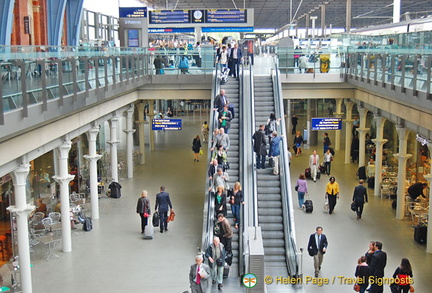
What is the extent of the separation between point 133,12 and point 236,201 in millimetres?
21566

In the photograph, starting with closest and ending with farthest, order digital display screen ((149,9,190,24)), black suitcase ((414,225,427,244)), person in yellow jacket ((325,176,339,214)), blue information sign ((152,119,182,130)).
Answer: black suitcase ((414,225,427,244))
person in yellow jacket ((325,176,339,214))
blue information sign ((152,119,182,130))
digital display screen ((149,9,190,24))

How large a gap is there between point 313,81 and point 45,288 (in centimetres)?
1769

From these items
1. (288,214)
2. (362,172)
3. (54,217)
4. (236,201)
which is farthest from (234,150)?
(362,172)

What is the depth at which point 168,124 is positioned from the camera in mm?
29562

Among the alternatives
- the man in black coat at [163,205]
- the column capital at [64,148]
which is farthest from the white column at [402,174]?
the column capital at [64,148]

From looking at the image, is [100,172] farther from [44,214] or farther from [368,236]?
[368,236]

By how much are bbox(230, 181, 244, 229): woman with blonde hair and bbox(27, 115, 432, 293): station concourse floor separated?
1822mm

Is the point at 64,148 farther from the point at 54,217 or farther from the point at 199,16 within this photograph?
the point at 199,16

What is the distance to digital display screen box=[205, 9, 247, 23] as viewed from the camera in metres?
35.8

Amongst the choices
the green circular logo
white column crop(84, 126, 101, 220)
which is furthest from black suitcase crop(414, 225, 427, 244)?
white column crop(84, 126, 101, 220)

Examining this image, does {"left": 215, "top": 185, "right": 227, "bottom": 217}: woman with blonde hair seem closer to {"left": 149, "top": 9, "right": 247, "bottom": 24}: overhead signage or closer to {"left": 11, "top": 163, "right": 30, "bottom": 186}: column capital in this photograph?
{"left": 11, "top": 163, "right": 30, "bottom": 186}: column capital

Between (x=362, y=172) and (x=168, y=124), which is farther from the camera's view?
(x=168, y=124)

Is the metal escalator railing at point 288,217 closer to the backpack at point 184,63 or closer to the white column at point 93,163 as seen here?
the white column at point 93,163

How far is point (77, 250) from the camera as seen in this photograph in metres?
18.8
